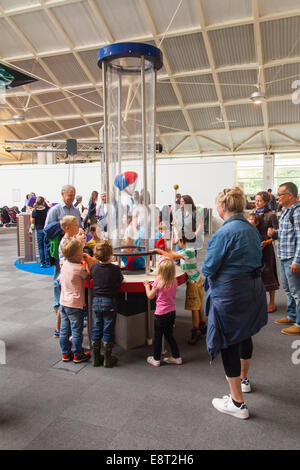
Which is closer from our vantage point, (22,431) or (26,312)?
(22,431)

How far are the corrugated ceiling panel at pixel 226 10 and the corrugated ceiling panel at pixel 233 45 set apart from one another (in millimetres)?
364

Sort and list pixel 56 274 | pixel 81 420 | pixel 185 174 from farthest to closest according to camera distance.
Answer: pixel 185 174 → pixel 56 274 → pixel 81 420

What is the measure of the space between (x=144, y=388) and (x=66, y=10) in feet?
38.5

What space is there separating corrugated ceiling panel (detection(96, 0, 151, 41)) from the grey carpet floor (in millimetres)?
10245

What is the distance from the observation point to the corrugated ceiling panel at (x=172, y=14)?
975 cm

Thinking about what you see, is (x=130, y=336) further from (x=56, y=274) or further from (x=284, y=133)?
(x=284, y=133)

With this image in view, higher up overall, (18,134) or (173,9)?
(173,9)

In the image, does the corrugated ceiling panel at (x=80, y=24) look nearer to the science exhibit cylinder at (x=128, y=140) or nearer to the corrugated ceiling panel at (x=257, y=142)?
the corrugated ceiling panel at (x=257, y=142)

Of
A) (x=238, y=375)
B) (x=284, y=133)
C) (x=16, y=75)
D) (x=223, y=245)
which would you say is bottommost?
(x=238, y=375)

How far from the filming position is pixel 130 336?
3.03 m

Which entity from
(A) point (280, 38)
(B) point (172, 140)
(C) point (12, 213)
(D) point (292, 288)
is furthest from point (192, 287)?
(C) point (12, 213)

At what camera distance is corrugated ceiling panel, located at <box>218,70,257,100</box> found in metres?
11.8

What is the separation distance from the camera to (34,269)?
21.8 ft

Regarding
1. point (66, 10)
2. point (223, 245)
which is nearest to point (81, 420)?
point (223, 245)
